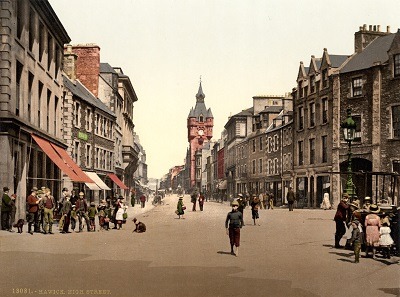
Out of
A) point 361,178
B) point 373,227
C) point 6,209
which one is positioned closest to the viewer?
point 373,227

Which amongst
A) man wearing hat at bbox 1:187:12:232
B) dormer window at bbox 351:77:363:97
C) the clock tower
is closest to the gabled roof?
dormer window at bbox 351:77:363:97

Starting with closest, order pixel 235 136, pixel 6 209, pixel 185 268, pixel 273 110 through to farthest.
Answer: pixel 185 268, pixel 6 209, pixel 273 110, pixel 235 136

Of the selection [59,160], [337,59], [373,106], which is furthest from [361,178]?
[59,160]

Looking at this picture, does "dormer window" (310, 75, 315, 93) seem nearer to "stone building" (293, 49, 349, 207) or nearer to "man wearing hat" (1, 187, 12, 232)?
"stone building" (293, 49, 349, 207)

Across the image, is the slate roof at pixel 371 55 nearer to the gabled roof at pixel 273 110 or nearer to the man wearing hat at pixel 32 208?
the gabled roof at pixel 273 110

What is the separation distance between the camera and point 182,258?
13.6m

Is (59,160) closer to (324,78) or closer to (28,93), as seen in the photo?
(28,93)

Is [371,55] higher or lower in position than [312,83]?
higher

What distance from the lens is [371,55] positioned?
41.7 meters

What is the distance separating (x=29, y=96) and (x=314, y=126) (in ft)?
95.1

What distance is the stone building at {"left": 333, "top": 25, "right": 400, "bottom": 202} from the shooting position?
38188 mm

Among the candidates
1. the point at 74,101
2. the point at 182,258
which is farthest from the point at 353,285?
the point at 74,101

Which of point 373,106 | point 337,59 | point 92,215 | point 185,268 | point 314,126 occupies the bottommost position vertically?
point 185,268

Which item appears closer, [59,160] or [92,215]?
[92,215]
